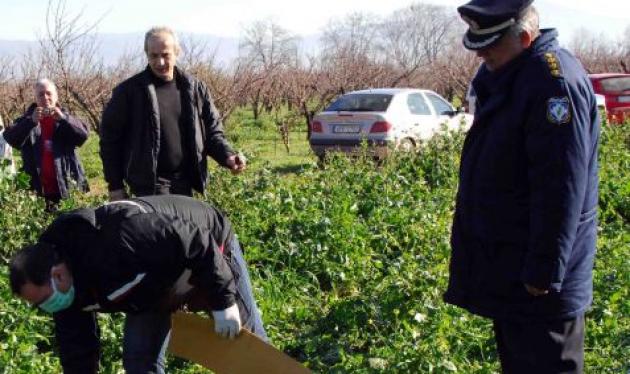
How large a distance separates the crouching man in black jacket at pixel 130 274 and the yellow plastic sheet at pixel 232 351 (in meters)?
0.08

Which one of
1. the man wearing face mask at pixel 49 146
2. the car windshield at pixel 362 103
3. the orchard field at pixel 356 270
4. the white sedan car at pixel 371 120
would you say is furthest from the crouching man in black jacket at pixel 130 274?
the car windshield at pixel 362 103

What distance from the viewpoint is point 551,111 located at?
8.06 ft

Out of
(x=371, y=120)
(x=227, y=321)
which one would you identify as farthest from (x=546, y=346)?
(x=371, y=120)

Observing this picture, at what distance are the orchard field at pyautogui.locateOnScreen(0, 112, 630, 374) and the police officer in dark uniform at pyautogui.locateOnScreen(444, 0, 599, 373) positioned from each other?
0.88 meters

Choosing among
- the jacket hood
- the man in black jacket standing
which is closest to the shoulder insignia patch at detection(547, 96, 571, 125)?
the jacket hood

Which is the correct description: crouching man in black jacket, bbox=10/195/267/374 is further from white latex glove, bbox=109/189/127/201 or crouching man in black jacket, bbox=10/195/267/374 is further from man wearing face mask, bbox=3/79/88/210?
man wearing face mask, bbox=3/79/88/210

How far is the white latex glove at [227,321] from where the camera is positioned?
3.03m

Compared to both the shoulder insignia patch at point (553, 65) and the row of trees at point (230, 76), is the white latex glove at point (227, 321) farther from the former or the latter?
the row of trees at point (230, 76)

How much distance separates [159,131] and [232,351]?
5.10 ft

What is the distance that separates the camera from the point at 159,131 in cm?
429

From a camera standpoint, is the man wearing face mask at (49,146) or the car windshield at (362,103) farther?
the car windshield at (362,103)

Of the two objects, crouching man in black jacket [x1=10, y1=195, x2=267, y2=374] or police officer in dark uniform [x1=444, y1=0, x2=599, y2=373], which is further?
crouching man in black jacket [x1=10, y1=195, x2=267, y2=374]

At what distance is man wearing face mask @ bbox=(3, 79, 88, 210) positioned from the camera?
21.1 feet

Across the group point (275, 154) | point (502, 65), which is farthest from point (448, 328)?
point (275, 154)
